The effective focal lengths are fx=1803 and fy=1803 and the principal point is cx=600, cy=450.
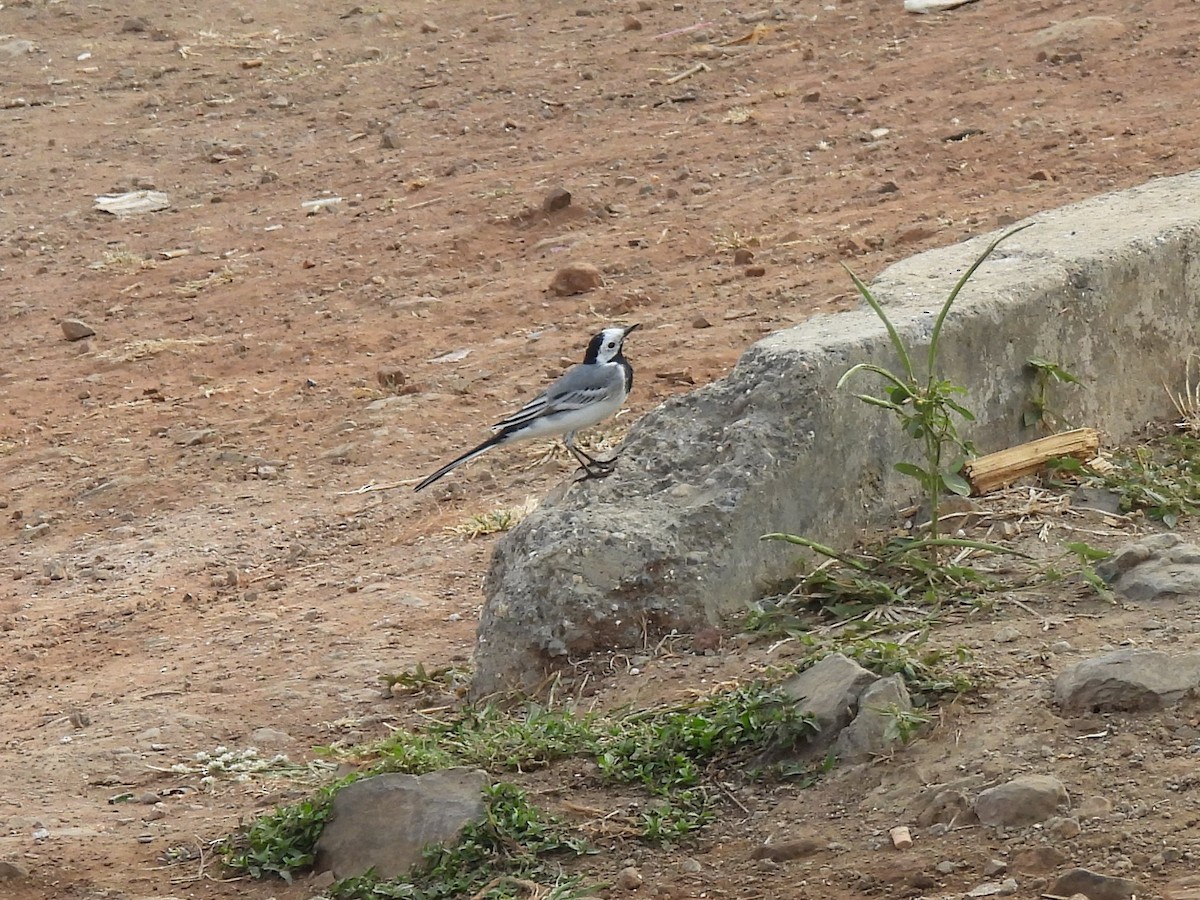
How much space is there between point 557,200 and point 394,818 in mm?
6138

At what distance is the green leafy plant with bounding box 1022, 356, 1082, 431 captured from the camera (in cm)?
493

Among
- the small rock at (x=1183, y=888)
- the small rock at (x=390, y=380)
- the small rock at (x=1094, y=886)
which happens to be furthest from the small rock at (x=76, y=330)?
the small rock at (x=1183, y=888)

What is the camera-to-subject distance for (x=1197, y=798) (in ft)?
10.7

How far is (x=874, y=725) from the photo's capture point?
3680 mm

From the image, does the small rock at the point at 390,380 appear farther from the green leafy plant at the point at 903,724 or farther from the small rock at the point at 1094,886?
the small rock at the point at 1094,886

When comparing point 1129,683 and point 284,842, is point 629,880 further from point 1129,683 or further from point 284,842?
point 1129,683

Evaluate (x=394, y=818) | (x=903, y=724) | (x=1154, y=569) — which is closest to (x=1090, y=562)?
(x=1154, y=569)

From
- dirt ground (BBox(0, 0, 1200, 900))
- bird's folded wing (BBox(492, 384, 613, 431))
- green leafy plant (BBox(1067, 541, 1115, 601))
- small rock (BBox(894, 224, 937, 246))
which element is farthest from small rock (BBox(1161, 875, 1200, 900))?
small rock (BBox(894, 224, 937, 246))

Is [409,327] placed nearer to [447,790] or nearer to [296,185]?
[296,185]

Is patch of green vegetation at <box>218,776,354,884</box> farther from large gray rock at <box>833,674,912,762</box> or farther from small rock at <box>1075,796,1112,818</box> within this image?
small rock at <box>1075,796,1112,818</box>

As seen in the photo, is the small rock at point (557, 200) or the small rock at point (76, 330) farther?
the small rock at point (557, 200)

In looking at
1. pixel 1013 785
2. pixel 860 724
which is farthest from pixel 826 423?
pixel 1013 785

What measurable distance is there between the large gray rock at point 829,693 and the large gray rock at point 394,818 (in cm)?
70

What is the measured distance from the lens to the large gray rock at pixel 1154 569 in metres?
4.04
